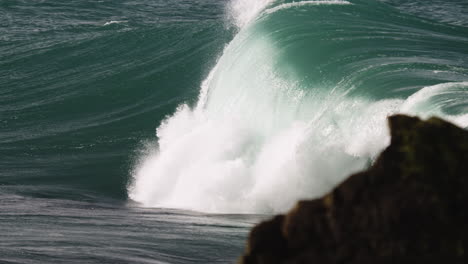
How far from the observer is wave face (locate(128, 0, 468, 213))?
17.5m

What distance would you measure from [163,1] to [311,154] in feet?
81.1

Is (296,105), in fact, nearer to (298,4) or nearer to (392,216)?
(298,4)

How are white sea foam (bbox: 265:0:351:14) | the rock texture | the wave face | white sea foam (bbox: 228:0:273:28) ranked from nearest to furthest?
the rock texture < the wave face < white sea foam (bbox: 265:0:351:14) < white sea foam (bbox: 228:0:273:28)

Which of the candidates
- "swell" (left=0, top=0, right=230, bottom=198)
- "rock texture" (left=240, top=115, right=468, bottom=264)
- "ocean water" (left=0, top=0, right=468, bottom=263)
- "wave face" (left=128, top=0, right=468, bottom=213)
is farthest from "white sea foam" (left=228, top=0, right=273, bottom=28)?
"rock texture" (left=240, top=115, right=468, bottom=264)

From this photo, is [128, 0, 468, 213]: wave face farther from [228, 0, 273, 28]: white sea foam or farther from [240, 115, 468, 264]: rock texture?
[240, 115, 468, 264]: rock texture

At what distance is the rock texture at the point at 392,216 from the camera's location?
207 inches

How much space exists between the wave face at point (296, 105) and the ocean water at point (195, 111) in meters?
0.05

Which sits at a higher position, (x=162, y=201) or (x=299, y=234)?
(x=299, y=234)

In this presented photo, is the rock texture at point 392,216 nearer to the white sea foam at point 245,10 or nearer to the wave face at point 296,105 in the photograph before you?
the wave face at point 296,105

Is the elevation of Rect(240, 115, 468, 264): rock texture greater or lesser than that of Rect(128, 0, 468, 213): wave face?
greater

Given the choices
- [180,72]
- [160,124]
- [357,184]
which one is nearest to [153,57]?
[180,72]

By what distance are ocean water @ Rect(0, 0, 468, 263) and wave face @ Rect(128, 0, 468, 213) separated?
0.16 ft

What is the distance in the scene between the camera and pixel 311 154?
1775 cm

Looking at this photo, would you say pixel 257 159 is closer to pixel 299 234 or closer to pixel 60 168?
pixel 60 168
